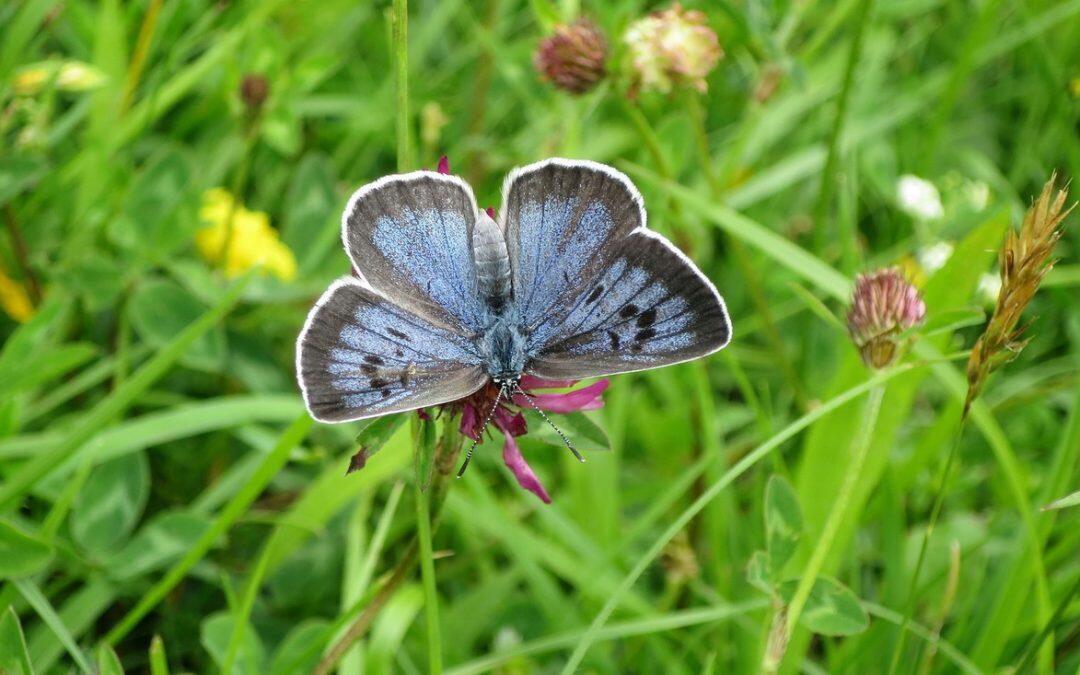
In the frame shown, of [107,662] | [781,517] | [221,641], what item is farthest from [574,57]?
[107,662]

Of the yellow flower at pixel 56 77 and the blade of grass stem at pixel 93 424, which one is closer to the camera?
the blade of grass stem at pixel 93 424

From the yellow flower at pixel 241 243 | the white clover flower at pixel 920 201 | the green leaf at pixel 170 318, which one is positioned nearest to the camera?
the green leaf at pixel 170 318

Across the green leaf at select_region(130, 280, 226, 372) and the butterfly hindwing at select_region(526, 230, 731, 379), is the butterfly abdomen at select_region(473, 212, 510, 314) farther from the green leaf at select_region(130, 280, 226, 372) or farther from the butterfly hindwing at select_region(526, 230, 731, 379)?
the green leaf at select_region(130, 280, 226, 372)

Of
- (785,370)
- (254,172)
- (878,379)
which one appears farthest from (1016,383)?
(254,172)

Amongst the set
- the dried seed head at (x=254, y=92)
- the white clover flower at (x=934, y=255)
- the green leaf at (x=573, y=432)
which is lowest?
the white clover flower at (x=934, y=255)

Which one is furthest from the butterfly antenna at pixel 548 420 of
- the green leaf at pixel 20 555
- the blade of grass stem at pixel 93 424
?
the green leaf at pixel 20 555

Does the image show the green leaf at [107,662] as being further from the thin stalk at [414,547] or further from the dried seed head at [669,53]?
the dried seed head at [669,53]

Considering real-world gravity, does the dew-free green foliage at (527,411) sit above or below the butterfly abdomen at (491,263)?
below

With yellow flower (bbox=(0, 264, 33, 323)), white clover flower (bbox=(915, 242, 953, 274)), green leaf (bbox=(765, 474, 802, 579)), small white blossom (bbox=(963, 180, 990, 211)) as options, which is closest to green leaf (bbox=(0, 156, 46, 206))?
yellow flower (bbox=(0, 264, 33, 323))

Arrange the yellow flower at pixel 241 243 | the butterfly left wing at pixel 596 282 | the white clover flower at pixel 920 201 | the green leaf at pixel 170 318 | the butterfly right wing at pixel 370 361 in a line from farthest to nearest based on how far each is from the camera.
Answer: the white clover flower at pixel 920 201, the yellow flower at pixel 241 243, the green leaf at pixel 170 318, the butterfly left wing at pixel 596 282, the butterfly right wing at pixel 370 361
